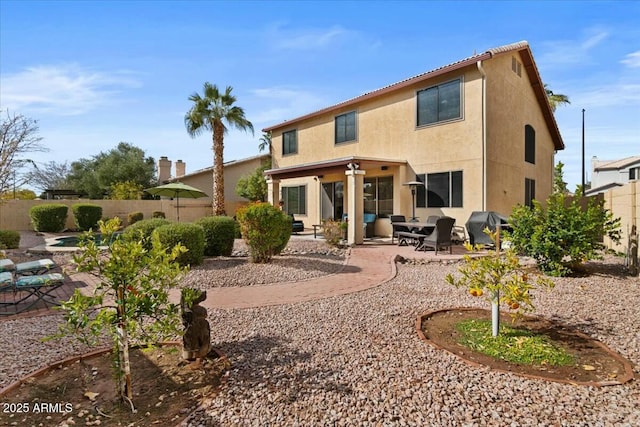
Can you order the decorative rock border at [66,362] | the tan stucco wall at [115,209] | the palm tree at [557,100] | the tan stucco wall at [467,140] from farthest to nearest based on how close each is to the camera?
the palm tree at [557,100] → the tan stucco wall at [115,209] → the tan stucco wall at [467,140] → the decorative rock border at [66,362]

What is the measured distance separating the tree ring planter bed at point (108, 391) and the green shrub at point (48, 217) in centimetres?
1982

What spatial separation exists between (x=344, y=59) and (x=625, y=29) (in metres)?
8.78

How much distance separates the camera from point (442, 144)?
45.0 ft

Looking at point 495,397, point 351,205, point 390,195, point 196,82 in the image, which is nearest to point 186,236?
point 351,205

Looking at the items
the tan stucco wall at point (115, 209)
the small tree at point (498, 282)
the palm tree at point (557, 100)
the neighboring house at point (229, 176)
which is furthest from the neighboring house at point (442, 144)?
the tan stucco wall at point (115, 209)

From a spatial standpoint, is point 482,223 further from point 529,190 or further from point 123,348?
point 123,348

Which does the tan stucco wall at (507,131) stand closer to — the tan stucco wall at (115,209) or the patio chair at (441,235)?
the patio chair at (441,235)

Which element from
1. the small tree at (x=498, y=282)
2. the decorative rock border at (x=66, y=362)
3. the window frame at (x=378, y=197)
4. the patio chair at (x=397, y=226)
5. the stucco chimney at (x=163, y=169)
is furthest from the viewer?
the stucco chimney at (x=163, y=169)

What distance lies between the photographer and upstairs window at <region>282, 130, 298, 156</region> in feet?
68.0

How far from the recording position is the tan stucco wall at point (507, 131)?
1290 centimetres

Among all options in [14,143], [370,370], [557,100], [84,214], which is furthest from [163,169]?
[370,370]

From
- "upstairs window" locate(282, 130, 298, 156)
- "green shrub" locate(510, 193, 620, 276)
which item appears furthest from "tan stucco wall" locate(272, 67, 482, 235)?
"green shrub" locate(510, 193, 620, 276)

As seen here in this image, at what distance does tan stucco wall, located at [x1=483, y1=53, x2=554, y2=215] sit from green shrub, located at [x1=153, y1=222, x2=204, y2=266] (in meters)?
9.79

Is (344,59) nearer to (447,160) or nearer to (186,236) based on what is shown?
(447,160)
